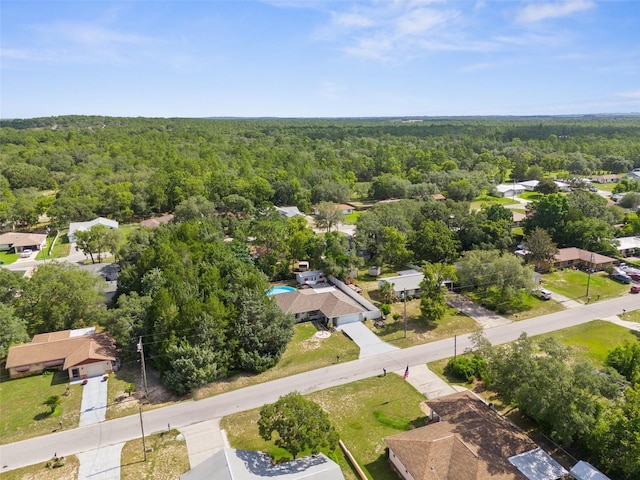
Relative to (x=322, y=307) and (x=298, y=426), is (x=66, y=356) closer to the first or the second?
(x=322, y=307)

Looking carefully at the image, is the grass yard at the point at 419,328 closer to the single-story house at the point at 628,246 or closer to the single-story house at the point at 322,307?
the single-story house at the point at 322,307

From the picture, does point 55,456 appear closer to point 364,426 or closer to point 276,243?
point 364,426

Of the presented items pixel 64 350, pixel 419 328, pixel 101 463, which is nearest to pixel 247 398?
pixel 101 463

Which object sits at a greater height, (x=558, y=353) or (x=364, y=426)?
(x=558, y=353)

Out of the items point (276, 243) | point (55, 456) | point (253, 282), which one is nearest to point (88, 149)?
point (276, 243)

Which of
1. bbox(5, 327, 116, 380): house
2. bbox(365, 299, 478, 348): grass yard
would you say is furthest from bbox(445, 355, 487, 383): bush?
bbox(5, 327, 116, 380): house

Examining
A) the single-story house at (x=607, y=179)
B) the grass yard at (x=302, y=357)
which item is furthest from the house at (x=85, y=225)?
the single-story house at (x=607, y=179)
